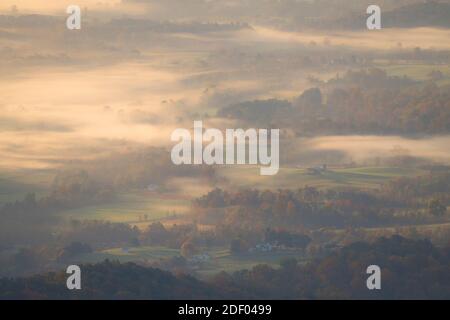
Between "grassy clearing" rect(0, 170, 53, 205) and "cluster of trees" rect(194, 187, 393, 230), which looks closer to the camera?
"cluster of trees" rect(194, 187, 393, 230)

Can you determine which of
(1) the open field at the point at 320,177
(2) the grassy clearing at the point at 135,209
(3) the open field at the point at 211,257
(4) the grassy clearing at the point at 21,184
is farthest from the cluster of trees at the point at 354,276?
(4) the grassy clearing at the point at 21,184

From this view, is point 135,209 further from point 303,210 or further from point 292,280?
point 292,280

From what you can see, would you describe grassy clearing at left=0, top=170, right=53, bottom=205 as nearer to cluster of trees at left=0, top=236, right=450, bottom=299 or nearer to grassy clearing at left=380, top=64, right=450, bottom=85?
cluster of trees at left=0, top=236, right=450, bottom=299

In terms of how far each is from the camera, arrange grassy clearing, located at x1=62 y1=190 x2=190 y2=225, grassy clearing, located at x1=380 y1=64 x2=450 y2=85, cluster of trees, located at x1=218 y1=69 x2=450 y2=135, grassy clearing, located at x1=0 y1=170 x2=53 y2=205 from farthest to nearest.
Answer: grassy clearing, located at x1=380 y1=64 x2=450 y2=85
cluster of trees, located at x1=218 y1=69 x2=450 y2=135
grassy clearing, located at x1=0 y1=170 x2=53 y2=205
grassy clearing, located at x1=62 y1=190 x2=190 y2=225

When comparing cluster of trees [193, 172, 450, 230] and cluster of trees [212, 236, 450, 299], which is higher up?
cluster of trees [193, 172, 450, 230]

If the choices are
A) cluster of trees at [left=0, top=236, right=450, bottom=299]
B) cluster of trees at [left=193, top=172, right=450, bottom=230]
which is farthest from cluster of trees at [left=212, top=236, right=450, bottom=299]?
cluster of trees at [left=193, top=172, right=450, bottom=230]

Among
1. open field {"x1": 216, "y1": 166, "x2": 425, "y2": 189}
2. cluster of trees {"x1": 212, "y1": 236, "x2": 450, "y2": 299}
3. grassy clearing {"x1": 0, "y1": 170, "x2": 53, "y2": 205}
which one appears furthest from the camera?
open field {"x1": 216, "y1": 166, "x2": 425, "y2": 189}
